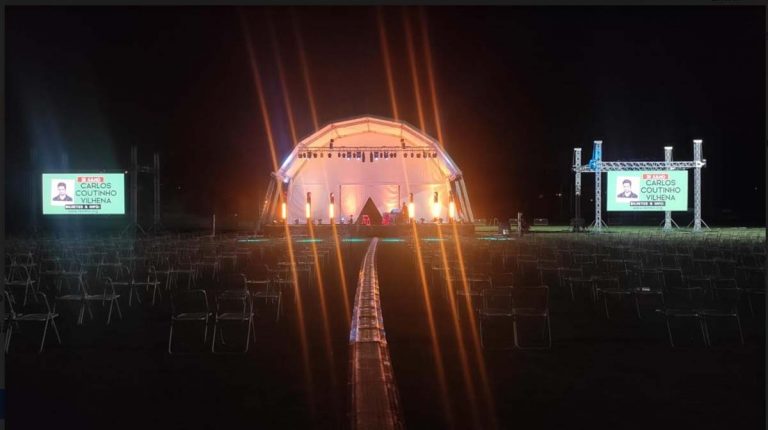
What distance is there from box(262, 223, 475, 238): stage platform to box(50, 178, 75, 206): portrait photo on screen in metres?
8.99

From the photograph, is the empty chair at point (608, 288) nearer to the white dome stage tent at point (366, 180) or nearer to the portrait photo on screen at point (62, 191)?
the portrait photo on screen at point (62, 191)

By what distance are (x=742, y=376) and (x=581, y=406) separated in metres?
1.72

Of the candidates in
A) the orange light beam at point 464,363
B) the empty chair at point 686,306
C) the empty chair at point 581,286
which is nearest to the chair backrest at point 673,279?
the empty chair at point 581,286

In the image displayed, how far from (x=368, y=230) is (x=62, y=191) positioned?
12951 millimetres

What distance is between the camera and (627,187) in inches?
1086

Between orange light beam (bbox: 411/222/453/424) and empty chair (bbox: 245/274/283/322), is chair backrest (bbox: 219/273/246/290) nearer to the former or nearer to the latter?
empty chair (bbox: 245/274/283/322)

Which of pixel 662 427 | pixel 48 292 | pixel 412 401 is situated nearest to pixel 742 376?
pixel 662 427

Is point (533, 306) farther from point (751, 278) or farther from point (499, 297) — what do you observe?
point (751, 278)

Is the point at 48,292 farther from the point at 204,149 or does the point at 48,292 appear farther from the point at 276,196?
the point at 204,149

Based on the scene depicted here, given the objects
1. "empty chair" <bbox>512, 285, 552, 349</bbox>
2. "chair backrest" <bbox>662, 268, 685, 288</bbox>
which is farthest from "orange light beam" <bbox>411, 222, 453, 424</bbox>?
"chair backrest" <bbox>662, 268, 685, 288</bbox>

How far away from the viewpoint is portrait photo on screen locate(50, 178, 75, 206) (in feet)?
68.4

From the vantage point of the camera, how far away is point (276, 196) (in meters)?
31.2

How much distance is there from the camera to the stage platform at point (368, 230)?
90.6 ft

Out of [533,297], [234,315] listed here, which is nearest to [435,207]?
[533,297]
